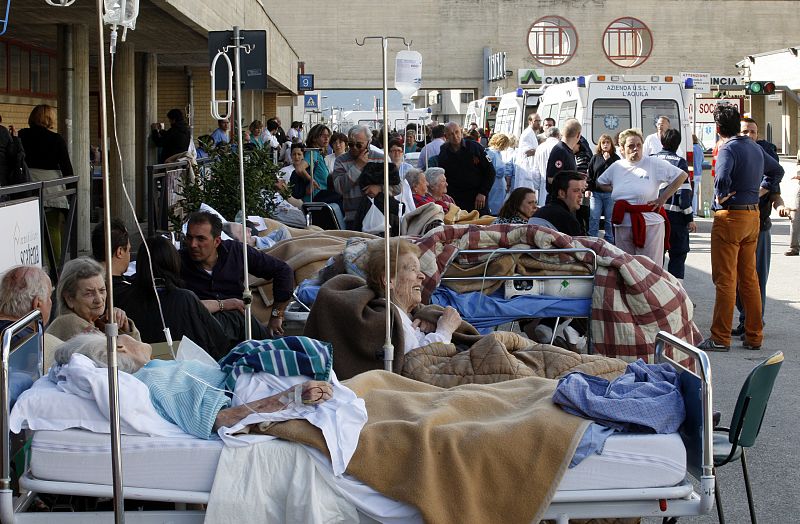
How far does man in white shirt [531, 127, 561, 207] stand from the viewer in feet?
53.0

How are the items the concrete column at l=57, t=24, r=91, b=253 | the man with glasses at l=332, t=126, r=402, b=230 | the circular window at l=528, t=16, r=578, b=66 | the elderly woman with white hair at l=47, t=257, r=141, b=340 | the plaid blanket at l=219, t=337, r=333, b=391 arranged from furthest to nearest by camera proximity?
the circular window at l=528, t=16, r=578, b=66 < the concrete column at l=57, t=24, r=91, b=253 < the man with glasses at l=332, t=126, r=402, b=230 < the elderly woman with white hair at l=47, t=257, r=141, b=340 < the plaid blanket at l=219, t=337, r=333, b=391

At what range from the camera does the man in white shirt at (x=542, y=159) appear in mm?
16156

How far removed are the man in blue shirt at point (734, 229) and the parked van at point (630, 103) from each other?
813 cm

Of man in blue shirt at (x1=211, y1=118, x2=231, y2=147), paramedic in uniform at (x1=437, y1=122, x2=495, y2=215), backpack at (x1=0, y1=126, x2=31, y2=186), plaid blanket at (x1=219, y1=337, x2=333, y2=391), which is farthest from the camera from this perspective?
man in blue shirt at (x1=211, y1=118, x2=231, y2=147)

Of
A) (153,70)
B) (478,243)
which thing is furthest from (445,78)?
(478,243)

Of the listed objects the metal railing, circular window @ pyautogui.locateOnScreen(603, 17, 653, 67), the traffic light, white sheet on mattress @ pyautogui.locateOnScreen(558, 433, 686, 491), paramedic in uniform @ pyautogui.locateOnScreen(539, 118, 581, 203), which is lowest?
white sheet on mattress @ pyautogui.locateOnScreen(558, 433, 686, 491)

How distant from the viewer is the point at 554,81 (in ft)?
87.8

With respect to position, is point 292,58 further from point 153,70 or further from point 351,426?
point 351,426

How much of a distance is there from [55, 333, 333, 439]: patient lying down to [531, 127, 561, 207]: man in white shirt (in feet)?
36.8

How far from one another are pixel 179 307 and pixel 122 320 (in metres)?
0.63

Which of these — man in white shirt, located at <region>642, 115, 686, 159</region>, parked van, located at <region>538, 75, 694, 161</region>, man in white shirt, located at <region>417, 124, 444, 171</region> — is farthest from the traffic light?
man in white shirt, located at <region>417, 124, 444, 171</region>

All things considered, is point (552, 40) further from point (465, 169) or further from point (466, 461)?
point (466, 461)

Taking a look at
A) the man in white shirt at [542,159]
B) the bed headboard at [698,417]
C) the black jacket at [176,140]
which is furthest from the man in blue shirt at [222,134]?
the bed headboard at [698,417]

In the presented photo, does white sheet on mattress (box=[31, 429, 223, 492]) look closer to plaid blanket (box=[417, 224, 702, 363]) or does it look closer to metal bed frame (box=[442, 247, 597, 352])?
plaid blanket (box=[417, 224, 702, 363])
